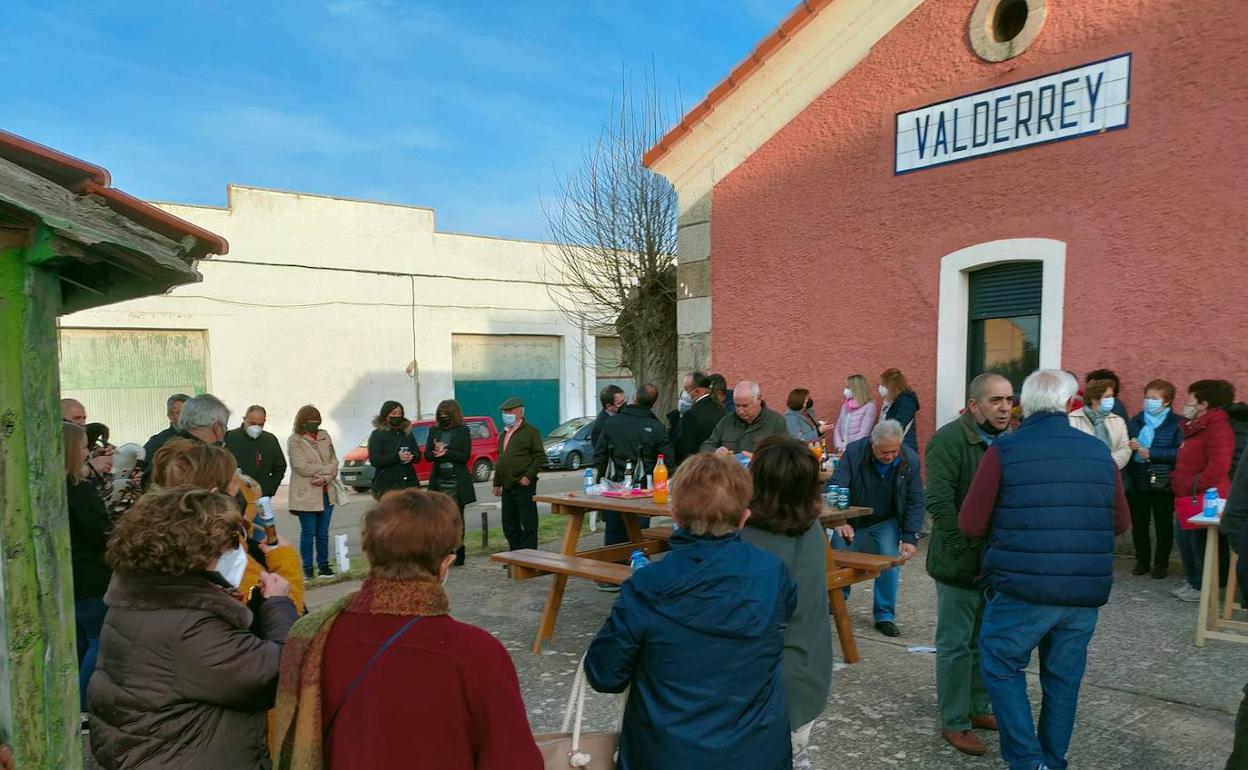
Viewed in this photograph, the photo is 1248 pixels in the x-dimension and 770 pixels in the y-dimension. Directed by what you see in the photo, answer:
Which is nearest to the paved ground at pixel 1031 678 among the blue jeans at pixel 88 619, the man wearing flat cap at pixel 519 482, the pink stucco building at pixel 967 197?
the man wearing flat cap at pixel 519 482

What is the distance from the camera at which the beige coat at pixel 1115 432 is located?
20.4ft

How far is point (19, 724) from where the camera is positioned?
84.7 inches

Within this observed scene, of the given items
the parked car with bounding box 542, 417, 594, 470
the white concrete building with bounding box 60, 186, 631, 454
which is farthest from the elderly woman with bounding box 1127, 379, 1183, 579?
the white concrete building with bounding box 60, 186, 631, 454

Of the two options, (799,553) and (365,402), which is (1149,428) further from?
(365,402)

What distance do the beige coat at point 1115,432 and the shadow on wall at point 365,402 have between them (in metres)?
16.4

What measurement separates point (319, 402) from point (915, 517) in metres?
16.9

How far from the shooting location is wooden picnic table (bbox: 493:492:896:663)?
191 inches

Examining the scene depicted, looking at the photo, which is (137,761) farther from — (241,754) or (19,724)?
(19,724)

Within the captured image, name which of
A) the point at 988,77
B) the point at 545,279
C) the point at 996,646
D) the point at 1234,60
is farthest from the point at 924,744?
the point at 545,279

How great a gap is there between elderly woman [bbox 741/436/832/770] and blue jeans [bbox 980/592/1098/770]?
2.99 feet

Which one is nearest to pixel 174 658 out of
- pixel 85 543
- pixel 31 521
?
pixel 31 521

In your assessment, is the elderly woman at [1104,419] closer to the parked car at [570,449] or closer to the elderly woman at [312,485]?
the elderly woman at [312,485]

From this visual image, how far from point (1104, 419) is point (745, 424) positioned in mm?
2827

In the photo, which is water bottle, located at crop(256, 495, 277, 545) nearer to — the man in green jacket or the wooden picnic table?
the wooden picnic table
